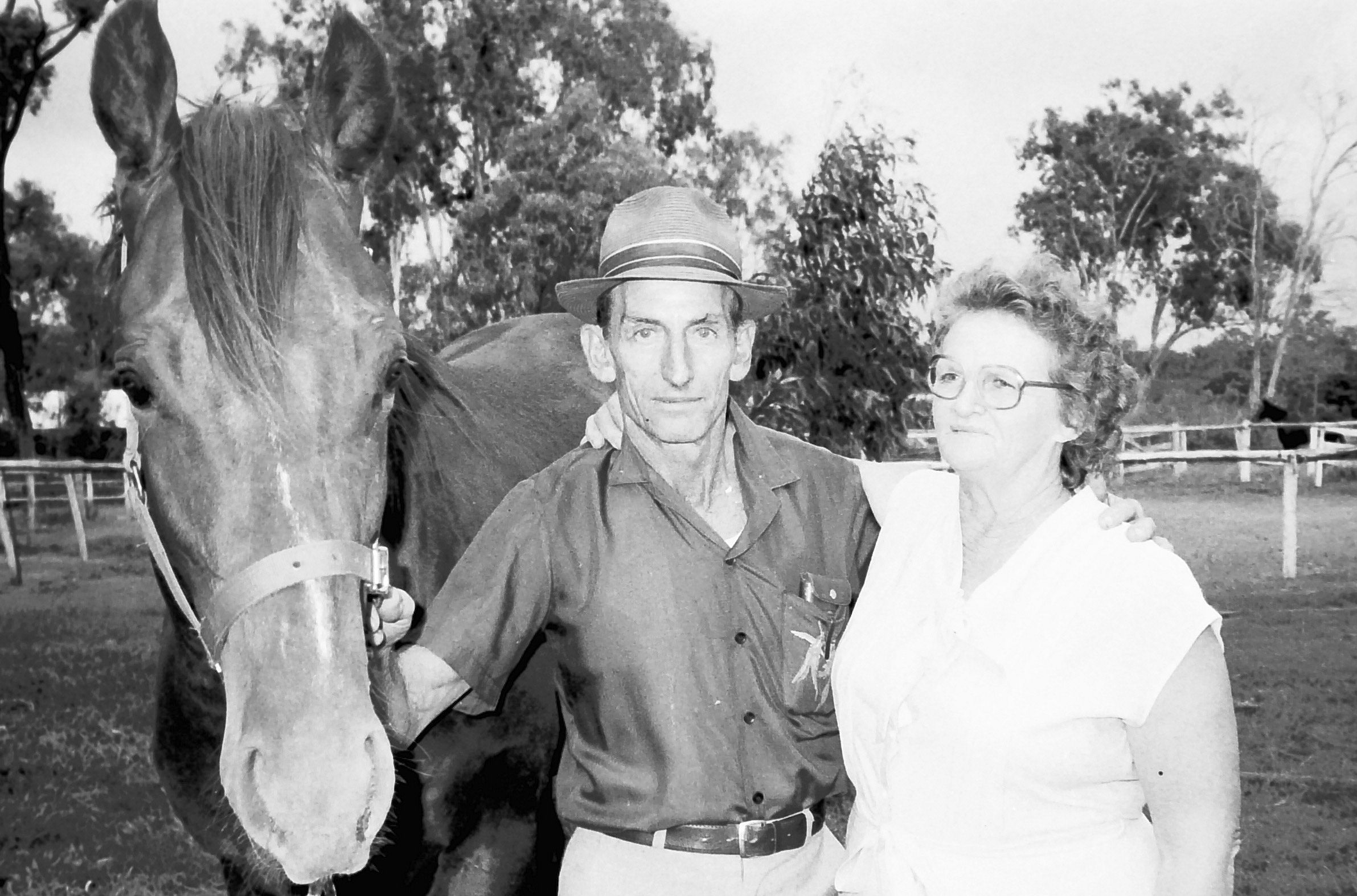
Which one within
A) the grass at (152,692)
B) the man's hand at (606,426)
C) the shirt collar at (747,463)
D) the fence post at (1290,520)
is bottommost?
the grass at (152,692)

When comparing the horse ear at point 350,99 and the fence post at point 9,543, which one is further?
the fence post at point 9,543

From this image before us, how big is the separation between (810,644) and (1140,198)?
27.9 metres

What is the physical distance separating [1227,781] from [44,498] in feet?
44.6

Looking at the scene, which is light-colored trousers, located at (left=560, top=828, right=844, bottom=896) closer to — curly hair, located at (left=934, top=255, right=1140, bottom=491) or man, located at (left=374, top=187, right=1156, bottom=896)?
man, located at (left=374, top=187, right=1156, bottom=896)

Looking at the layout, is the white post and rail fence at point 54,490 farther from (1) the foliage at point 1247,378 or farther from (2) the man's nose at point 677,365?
(1) the foliage at point 1247,378

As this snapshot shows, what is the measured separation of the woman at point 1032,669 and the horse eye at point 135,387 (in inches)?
50.8

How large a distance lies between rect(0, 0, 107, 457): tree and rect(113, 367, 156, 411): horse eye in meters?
16.9

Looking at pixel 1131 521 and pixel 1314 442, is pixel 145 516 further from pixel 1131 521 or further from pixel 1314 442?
pixel 1314 442

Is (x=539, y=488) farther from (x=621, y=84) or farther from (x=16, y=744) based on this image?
(x=621, y=84)

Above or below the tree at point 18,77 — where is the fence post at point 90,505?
below

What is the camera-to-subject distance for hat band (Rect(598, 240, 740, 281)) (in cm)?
204

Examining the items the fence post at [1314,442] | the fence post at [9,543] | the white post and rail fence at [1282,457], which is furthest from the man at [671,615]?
the fence post at [1314,442]

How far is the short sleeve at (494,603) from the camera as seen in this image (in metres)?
1.96

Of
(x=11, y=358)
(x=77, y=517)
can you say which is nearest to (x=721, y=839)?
(x=77, y=517)
